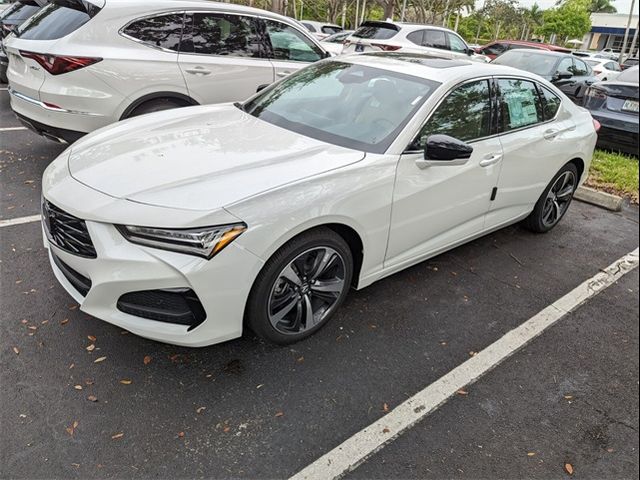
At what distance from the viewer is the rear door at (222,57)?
5270 mm

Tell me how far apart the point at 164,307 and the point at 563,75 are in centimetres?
1094

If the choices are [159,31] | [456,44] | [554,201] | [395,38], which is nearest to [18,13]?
[159,31]

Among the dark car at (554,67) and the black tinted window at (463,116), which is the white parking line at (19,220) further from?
the dark car at (554,67)

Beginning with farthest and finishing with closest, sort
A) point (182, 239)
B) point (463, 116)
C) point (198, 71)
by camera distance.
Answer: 1. point (198, 71)
2. point (463, 116)
3. point (182, 239)

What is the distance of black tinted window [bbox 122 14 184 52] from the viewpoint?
4938 mm

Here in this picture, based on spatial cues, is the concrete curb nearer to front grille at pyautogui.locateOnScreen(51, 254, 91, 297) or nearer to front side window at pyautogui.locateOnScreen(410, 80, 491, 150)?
front side window at pyautogui.locateOnScreen(410, 80, 491, 150)

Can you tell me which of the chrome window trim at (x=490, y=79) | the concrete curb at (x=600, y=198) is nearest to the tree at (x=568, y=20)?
the concrete curb at (x=600, y=198)

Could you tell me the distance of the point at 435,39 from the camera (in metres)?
12.0

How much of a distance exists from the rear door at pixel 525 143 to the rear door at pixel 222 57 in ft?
9.92

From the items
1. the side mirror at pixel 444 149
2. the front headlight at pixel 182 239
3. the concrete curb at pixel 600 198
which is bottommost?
the concrete curb at pixel 600 198

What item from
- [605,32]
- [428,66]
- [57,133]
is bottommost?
[605,32]

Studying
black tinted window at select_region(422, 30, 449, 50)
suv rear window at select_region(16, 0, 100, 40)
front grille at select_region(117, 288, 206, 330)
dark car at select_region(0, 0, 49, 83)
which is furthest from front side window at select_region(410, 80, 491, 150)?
black tinted window at select_region(422, 30, 449, 50)

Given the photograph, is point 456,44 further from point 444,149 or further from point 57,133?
point 444,149

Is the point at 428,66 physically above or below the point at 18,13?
above
